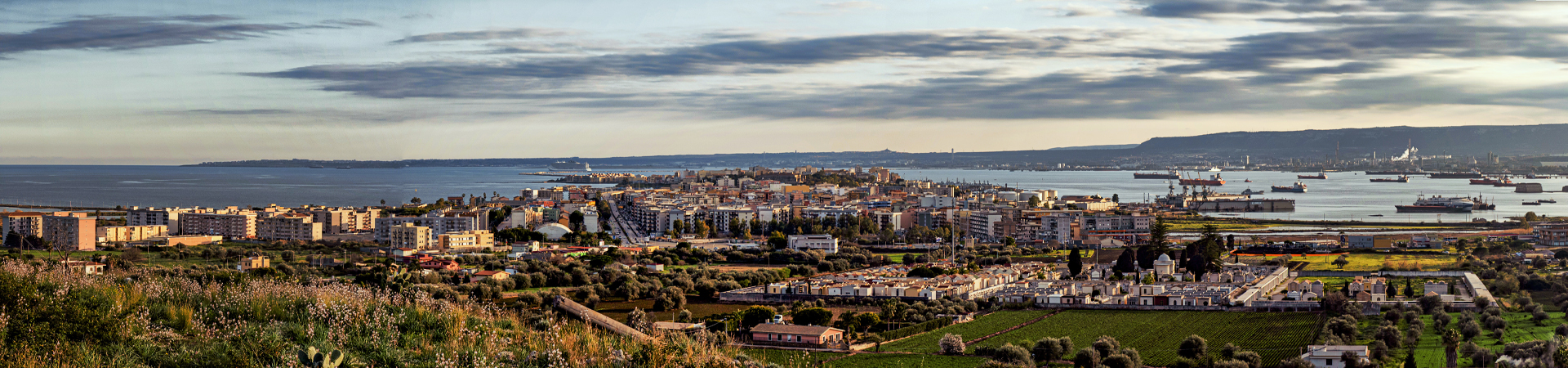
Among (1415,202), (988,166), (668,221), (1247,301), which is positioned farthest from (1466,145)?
(1247,301)

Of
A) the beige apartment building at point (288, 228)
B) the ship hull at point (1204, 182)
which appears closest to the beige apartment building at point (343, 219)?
the beige apartment building at point (288, 228)

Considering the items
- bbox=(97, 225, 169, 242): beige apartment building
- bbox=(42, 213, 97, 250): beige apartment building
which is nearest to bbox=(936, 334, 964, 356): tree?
bbox=(42, 213, 97, 250): beige apartment building

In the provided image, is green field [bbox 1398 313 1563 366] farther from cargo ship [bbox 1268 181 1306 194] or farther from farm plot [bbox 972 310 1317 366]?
cargo ship [bbox 1268 181 1306 194]

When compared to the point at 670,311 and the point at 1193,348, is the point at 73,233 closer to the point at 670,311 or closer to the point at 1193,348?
the point at 670,311

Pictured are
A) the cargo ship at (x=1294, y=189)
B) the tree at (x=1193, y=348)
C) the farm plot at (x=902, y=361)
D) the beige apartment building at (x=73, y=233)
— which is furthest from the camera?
the cargo ship at (x=1294, y=189)

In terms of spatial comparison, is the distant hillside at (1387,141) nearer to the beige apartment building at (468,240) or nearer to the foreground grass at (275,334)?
the beige apartment building at (468,240)
